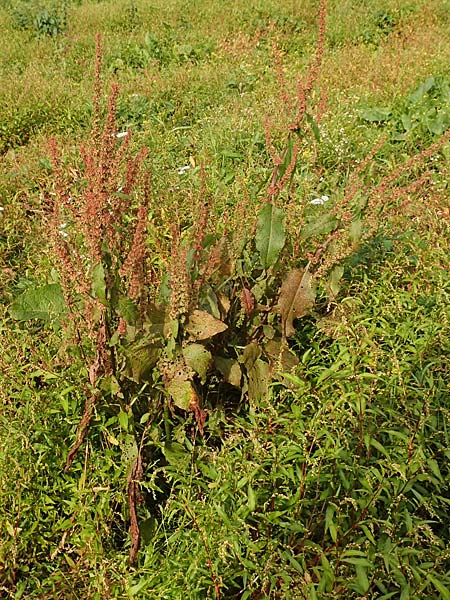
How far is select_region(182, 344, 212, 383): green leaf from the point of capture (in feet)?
7.89

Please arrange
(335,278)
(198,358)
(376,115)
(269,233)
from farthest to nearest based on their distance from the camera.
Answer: (376,115) → (335,278) → (269,233) → (198,358)

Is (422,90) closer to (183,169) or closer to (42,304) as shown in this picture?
(183,169)

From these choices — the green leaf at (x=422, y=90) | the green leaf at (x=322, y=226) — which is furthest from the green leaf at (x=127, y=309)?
the green leaf at (x=422, y=90)

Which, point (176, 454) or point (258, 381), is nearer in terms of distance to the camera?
point (176, 454)

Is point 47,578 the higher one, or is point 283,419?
point 283,419

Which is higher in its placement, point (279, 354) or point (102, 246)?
point (102, 246)

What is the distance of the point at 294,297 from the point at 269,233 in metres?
0.32

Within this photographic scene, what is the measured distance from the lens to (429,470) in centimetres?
238

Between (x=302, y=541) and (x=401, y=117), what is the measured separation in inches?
148

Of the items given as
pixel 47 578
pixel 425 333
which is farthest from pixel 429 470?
pixel 47 578

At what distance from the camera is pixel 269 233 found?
2.60 m

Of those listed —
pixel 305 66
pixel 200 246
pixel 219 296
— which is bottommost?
pixel 305 66

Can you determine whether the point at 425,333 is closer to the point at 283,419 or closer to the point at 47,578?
the point at 283,419

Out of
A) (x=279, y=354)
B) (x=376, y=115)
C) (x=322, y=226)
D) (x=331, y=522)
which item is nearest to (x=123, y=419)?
(x=279, y=354)
